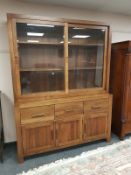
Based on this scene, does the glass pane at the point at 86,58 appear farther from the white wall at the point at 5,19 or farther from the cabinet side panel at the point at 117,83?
the white wall at the point at 5,19

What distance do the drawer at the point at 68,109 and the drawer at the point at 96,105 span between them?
10 centimetres

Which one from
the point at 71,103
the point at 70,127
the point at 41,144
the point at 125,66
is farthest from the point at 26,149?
the point at 125,66

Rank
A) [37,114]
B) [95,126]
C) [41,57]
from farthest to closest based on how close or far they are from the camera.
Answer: [95,126] → [41,57] → [37,114]

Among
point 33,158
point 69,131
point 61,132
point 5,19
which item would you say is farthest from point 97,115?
point 5,19

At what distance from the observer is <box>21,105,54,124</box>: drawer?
2.01 m

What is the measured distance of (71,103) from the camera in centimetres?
222

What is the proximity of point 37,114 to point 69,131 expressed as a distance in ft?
1.86

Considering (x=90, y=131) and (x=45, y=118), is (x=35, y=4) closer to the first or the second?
(x=45, y=118)

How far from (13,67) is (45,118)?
0.81 m

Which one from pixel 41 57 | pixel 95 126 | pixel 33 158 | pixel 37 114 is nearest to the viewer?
pixel 37 114

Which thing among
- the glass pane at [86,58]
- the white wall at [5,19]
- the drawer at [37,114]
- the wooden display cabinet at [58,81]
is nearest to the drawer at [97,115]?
the wooden display cabinet at [58,81]

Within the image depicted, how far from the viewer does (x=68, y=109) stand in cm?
222

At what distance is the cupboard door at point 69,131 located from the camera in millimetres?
2219

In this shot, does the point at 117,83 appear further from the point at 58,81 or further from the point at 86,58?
the point at 58,81
